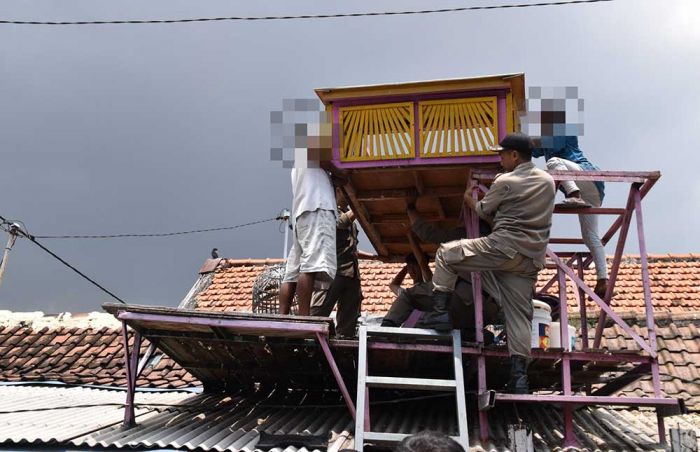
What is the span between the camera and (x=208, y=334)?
5895mm

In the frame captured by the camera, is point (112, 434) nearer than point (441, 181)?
Yes

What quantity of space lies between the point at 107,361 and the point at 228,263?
5.36 meters

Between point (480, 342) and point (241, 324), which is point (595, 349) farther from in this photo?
point (241, 324)

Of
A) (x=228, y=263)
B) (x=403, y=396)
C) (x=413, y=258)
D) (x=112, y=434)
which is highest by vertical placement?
(x=228, y=263)

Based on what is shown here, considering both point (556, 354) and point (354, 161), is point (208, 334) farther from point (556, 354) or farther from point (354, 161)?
point (556, 354)

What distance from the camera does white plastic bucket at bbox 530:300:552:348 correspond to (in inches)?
222

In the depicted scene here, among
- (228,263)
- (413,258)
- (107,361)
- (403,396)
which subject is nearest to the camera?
(403,396)

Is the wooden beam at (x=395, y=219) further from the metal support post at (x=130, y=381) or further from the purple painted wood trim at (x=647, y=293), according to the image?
the metal support post at (x=130, y=381)

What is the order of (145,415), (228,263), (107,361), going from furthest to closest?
(228,263), (107,361), (145,415)

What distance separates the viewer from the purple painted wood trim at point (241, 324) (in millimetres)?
5410

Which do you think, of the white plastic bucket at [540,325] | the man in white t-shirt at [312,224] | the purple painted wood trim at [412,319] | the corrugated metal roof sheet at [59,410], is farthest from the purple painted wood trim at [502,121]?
the corrugated metal roof sheet at [59,410]

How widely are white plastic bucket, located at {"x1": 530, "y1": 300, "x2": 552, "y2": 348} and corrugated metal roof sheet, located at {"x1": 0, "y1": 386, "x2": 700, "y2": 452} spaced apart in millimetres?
790

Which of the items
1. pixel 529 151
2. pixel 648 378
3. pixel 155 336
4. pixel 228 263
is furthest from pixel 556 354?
pixel 228 263

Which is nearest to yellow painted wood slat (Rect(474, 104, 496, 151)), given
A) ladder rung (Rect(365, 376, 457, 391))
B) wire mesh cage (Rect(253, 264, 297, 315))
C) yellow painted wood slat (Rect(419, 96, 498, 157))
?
yellow painted wood slat (Rect(419, 96, 498, 157))
